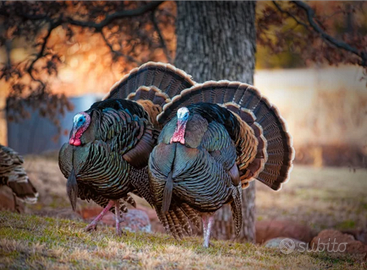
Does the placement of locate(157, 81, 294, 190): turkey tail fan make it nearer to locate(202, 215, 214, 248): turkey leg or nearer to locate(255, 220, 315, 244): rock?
locate(202, 215, 214, 248): turkey leg

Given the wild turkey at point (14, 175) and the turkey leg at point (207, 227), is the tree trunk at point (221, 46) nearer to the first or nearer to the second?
the turkey leg at point (207, 227)

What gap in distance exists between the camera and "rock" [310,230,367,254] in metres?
5.88

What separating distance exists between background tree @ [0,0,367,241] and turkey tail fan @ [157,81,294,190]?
1.32m

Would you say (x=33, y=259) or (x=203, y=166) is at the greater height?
(x=203, y=166)

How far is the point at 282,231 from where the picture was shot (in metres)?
7.29

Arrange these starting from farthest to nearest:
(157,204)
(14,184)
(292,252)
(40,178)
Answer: (40,178) < (14,184) < (292,252) < (157,204)

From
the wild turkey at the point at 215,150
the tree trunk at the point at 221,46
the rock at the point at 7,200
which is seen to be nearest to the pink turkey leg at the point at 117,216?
the wild turkey at the point at 215,150

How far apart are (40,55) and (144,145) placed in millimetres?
3029

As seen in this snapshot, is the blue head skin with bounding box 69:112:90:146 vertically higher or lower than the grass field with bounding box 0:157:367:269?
higher

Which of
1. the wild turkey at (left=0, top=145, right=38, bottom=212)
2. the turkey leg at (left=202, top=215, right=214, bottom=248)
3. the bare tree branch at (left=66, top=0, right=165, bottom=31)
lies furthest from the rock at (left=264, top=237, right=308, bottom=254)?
the bare tree branch at (left=66, top=0, right=165, bottom=31)

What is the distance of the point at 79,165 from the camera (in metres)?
4.46

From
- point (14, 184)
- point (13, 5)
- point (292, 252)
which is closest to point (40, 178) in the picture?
point (14, 184)

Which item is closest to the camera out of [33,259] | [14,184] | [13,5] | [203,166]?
[33,259]

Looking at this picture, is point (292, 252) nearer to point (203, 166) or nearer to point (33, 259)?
point (203, 166)
